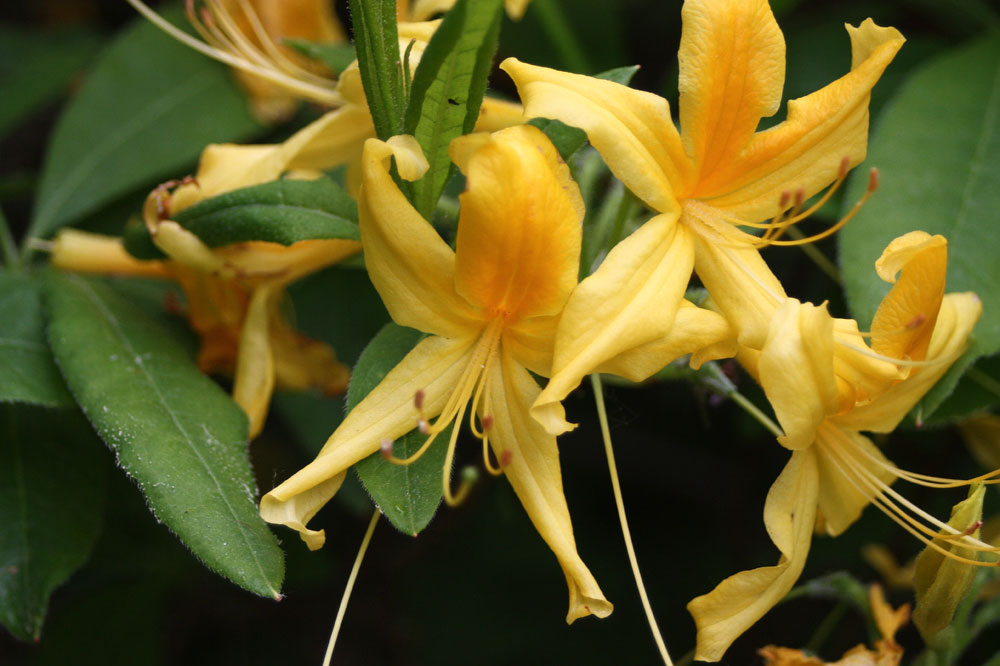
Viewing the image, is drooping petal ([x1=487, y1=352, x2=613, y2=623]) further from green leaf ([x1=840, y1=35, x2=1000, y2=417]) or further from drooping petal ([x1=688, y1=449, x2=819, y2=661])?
green leaf ([x1=840, y1=35, x2=1000, y2=417])

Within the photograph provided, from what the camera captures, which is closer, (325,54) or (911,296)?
(911,296)

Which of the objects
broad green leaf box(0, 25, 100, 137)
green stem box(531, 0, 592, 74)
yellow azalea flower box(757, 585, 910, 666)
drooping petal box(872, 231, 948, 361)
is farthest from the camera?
broad green leaf box(0, 25, 100, 137)

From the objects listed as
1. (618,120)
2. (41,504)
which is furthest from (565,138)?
(41,504)

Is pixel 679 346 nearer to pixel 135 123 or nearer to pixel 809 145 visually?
pixel 809 145

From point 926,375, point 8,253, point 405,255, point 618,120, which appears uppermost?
point 618,120

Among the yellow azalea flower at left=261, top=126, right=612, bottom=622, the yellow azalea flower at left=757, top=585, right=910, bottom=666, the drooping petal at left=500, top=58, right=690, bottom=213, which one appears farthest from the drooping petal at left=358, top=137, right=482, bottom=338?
the yellow azalea flower at left=757, top=585, right=910, bottom=666
